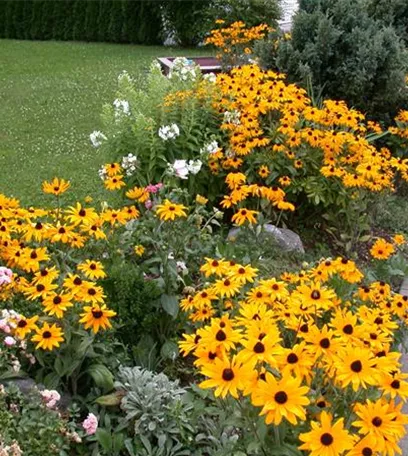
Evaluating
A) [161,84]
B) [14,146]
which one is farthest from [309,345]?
[14,146]

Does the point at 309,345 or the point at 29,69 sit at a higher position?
the point at 309,345

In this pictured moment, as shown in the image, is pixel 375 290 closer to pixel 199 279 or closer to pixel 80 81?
pixel 199 279

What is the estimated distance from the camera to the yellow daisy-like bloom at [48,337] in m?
2.39

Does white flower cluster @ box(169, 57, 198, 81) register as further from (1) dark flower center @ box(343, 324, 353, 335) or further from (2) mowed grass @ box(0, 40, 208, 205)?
(1) dark flower center @ box(343, 324, 353, 335)

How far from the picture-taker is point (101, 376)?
2623mm

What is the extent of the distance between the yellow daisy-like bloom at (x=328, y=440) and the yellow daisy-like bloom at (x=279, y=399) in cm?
6

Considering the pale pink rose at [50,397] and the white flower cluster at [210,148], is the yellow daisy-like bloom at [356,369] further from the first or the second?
the white flower cluster at [210,148]

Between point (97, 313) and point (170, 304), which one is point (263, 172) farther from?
point (97, 313)

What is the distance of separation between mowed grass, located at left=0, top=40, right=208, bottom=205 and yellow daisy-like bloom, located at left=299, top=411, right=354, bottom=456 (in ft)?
12.1

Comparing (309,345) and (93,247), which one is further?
(93,247)

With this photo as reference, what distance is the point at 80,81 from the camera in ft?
32.7

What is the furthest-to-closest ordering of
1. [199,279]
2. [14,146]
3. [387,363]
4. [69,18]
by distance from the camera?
1. [69,18]
2. [14,146]
3. [199,279]
4. [387,363]

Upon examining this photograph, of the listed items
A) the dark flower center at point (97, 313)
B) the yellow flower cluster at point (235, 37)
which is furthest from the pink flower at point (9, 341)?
the yellow flower cluster at point (235, 37)

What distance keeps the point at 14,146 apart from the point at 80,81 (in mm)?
3277
